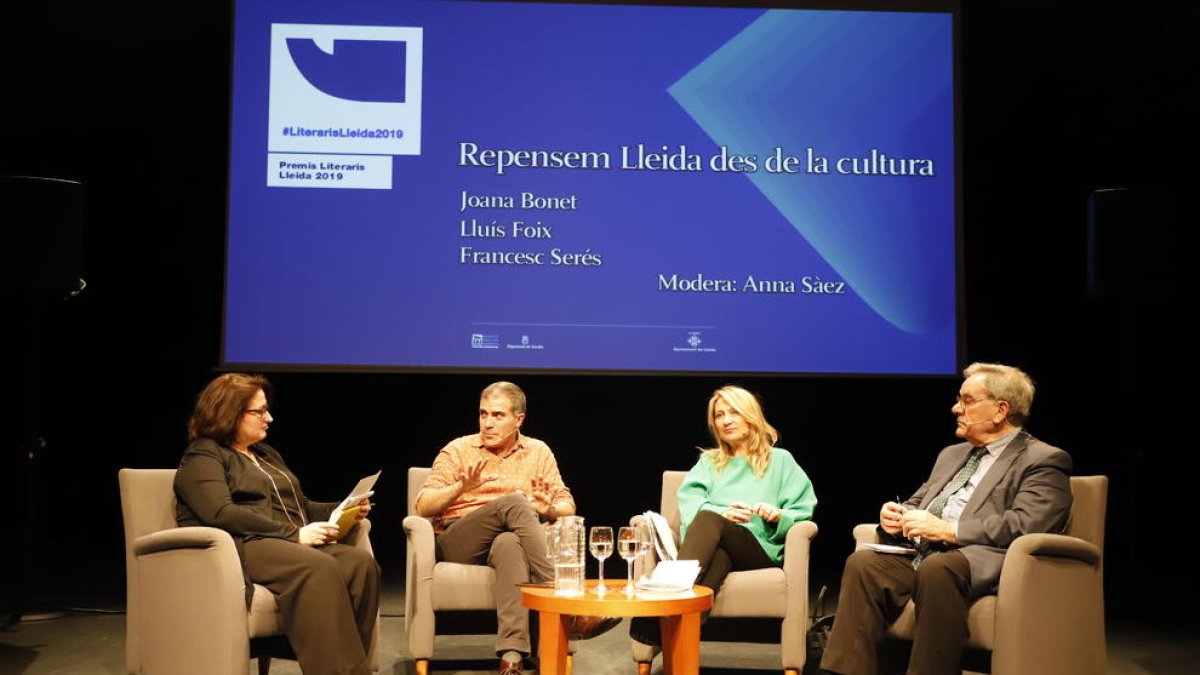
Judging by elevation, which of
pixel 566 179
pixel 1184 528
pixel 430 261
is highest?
pixel 566 179

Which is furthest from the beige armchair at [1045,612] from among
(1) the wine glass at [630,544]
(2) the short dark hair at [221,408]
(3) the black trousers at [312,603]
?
(2) the short dark hair at [221,408]

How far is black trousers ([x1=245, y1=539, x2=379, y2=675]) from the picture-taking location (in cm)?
352

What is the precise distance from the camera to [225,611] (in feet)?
11.2

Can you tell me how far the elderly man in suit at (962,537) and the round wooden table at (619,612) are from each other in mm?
422

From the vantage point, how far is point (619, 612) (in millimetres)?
3322

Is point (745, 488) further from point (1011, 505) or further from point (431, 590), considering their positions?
point (431, 590)

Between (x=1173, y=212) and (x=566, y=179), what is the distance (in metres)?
2.62

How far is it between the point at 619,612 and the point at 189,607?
1.21 m

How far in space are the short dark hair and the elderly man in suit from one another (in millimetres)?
1942

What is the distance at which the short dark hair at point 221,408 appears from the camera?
3818 millimetres

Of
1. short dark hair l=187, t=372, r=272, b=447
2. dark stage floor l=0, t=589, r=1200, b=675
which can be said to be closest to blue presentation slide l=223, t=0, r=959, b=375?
dark stage floor l=0, t=589, r=1200, b=675

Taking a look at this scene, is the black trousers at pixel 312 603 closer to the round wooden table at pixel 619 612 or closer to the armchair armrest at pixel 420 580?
the armchair armrest at pixel 420 580

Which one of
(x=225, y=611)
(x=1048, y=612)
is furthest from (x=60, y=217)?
(x=1048, y=612)

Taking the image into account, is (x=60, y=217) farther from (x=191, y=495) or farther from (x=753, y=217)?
(x=753, y=217)
